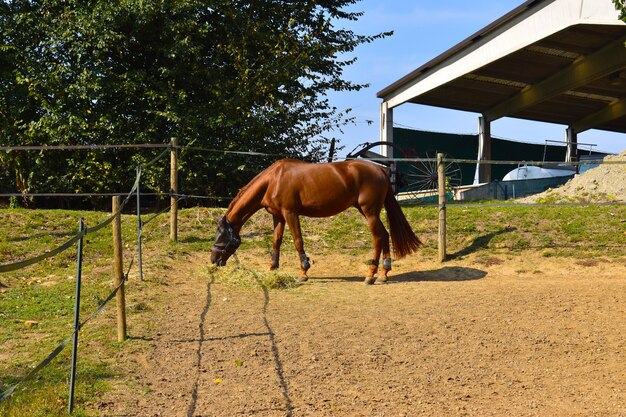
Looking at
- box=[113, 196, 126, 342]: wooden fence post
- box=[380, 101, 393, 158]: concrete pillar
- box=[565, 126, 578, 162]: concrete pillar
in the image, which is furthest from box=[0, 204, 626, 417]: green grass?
box=[565, 126, 578, 162]: concrete pillar

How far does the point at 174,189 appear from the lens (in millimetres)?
11492

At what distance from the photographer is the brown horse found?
9711 millimetres

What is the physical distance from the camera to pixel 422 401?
195 inches

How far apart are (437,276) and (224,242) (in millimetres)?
3292

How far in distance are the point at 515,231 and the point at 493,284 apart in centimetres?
288

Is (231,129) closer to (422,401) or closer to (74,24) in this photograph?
(74,24)

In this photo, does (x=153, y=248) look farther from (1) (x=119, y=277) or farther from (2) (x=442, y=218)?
(1) (x=119, y=277)

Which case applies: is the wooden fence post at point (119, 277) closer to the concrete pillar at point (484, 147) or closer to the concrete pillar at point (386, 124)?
the concrete pillar at point (386, 124)

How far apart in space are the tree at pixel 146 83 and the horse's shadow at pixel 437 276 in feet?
20.3

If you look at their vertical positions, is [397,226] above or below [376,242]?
above

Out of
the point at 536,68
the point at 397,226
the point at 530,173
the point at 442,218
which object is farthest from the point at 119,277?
the point at 530,173

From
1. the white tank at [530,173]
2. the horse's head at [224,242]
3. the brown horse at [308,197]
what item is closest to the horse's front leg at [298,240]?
the brown horse at [308,197]

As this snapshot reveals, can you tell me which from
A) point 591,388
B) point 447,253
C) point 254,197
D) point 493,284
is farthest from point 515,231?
point 591,388

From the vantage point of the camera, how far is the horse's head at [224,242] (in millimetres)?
9648
